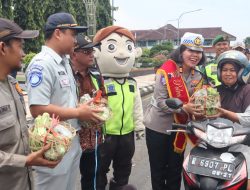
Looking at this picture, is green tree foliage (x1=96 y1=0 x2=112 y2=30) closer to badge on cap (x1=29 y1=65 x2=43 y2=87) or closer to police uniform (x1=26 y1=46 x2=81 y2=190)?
police uniform (x1=26 y1=46 x2=81 y2=190)

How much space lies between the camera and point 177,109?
3.25 meters

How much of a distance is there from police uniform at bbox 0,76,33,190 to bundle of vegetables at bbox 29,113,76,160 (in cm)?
7

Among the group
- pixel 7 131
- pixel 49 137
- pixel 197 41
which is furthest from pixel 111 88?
pixel 7 131

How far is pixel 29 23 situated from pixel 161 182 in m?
23.5

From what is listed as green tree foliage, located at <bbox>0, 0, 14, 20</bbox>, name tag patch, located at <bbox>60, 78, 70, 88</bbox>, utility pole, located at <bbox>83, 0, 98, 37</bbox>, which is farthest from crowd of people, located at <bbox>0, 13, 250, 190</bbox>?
green tree foliage, located at <bbox>0, 0, 14, 20</bbox>

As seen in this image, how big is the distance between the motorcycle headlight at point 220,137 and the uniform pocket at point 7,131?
1.55 meters

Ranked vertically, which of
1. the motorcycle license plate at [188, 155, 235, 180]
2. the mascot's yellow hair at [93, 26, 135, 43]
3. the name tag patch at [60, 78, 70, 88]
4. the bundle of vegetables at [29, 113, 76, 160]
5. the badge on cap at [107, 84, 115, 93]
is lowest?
the motorcycle license plate at [188, 155, 235, 180]

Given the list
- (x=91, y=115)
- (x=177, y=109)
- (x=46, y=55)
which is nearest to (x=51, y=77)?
(x=46, y=55)

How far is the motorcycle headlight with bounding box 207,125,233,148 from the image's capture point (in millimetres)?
2887

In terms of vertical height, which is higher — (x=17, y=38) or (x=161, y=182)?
(x=17, y=38)

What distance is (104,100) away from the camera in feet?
9.75

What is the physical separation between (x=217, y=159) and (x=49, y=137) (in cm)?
141

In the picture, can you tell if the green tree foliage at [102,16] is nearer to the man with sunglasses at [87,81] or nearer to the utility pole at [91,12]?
the utility pole at [91,12]

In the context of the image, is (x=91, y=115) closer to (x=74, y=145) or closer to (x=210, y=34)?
(x=74, y=145)
